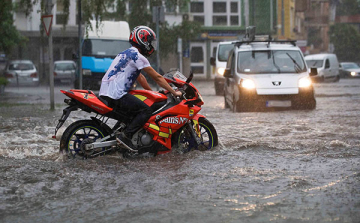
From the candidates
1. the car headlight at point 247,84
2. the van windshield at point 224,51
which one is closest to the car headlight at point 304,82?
the car headlight at point 247,84

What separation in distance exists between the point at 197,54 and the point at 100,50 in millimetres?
29221

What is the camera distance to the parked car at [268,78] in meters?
15.6

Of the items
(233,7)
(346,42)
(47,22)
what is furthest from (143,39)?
(346,42)

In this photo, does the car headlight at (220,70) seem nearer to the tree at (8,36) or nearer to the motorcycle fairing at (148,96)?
the tree at (8,36)

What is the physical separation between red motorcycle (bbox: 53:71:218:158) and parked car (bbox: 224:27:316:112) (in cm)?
717

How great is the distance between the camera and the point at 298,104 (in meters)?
15.8

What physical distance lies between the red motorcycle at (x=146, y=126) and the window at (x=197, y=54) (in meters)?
46.8

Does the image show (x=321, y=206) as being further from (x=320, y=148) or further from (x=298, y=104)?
(x=298, y=104)

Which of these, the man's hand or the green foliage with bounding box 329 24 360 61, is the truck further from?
the green foliage with bounding box 329 24 360 61

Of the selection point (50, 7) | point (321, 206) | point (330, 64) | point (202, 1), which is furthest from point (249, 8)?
point (321, 206)

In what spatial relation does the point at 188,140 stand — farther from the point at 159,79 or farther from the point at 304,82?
the point at 304,82

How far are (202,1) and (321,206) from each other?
5101cm

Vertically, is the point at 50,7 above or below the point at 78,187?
above

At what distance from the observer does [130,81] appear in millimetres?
8023
